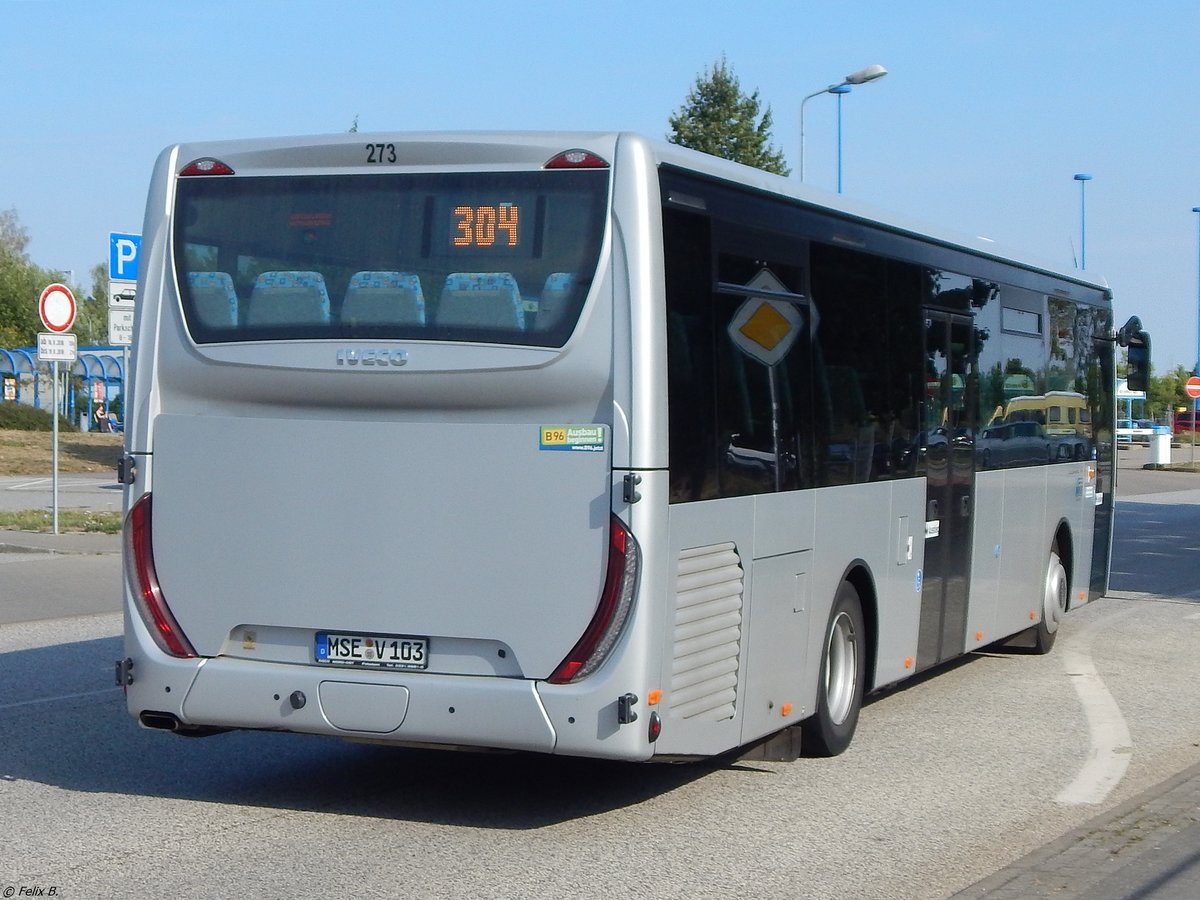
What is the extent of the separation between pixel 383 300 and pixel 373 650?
147cm

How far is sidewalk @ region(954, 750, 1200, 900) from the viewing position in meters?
6.22

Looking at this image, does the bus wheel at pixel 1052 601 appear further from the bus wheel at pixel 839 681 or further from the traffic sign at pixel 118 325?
the traffic sign at pixel 118 325

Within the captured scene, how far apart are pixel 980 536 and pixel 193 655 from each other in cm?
591

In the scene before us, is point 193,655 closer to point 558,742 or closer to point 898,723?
point 558,742

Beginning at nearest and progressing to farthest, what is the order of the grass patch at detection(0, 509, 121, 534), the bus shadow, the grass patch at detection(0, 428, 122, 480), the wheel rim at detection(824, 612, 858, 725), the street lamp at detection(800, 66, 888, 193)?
the bus shadow
the wheel rim at detection(824, 612, 858, 725)
the grass patch at detection(0, 509, 121, 534)
the street lamp at detection(800, 66, 888, 193)
the grass patch at detection(0, 428, 122, 480)

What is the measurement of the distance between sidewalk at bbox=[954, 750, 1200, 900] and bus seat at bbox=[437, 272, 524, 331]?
9.32ft

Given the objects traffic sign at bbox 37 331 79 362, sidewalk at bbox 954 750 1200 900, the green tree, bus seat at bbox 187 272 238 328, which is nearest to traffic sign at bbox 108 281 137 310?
traffic sign at bbox 37 331 79 362

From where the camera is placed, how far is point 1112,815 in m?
7.59

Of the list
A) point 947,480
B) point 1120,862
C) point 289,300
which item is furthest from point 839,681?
point 289,300

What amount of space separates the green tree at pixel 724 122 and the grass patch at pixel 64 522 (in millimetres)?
24878

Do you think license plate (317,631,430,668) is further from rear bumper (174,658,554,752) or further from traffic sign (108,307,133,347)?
traffic sign (108,307,133,347)

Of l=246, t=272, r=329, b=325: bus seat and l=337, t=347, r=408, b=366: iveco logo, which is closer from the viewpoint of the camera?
l=337, t=347, r=408, b=366: iveco logo

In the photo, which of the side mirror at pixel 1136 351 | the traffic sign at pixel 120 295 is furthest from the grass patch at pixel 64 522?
the side mirror at pixel 1136 351

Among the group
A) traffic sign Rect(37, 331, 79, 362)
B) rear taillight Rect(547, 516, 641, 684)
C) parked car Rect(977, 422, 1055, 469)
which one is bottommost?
rear taillight Rect(547, 516, 641, 684)
